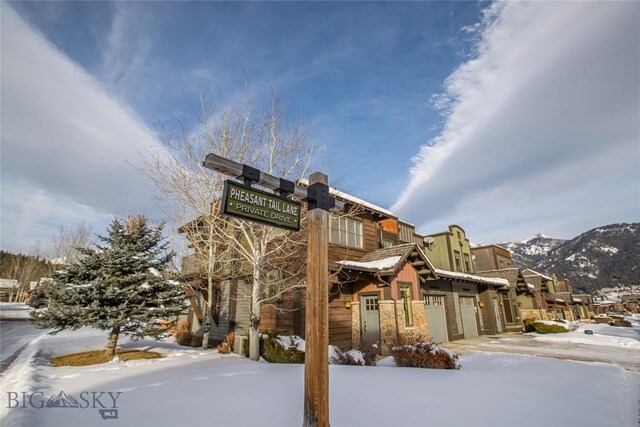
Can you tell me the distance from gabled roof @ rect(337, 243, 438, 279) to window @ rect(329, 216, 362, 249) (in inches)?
39.8

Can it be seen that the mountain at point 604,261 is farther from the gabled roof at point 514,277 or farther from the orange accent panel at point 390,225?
the orange accent panel at point 390,225

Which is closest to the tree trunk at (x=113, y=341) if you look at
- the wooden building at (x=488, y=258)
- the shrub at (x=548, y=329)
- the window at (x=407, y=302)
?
the window at (x=407, y=302)

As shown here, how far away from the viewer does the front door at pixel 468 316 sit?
66.9ft

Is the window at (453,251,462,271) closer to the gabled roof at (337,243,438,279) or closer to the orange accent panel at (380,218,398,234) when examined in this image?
the orange accent panel at (380,218,398,234)

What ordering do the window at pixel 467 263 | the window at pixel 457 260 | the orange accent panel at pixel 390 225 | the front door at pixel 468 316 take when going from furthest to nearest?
1. the window at pixel 467 263
2. the window at pixel 457 260
3. the front door at pixel 468 316
4. the orange accent panel at pixel 390 225

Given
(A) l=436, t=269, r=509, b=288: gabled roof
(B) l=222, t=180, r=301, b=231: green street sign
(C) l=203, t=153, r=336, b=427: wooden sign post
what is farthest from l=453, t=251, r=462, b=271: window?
(B) l=222, t=180, r=301, b=231: green street sign

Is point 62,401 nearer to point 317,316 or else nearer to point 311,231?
point 317,316

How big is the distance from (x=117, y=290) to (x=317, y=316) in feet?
31.9

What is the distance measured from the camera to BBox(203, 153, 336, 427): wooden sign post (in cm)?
389

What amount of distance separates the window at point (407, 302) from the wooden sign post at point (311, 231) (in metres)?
11.1

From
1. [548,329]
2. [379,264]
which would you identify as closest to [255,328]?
[379,264]

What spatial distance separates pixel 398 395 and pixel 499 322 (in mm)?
22877

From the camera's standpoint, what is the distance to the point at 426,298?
17.5 metres

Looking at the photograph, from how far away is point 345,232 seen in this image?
52.7 ft
